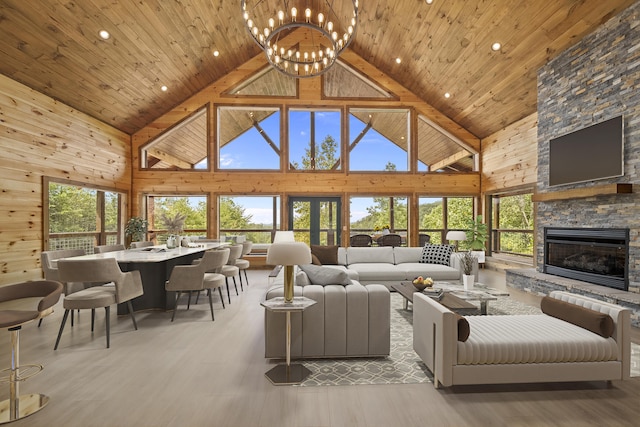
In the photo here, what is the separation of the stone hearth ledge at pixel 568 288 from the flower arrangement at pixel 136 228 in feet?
26.7

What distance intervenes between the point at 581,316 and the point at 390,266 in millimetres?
3305

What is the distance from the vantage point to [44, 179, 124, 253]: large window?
5836mm

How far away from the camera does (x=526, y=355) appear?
7.79 feet

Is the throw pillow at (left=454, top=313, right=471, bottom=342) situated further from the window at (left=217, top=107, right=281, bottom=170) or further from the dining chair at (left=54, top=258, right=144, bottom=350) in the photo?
the window at (left=217, top=107, right=281, bottom=170)

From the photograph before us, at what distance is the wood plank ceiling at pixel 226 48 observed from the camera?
4715 mm

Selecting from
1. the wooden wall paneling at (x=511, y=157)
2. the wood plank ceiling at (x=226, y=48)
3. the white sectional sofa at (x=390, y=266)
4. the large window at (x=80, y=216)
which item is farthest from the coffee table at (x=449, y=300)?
the large window at (x=80, y=216)

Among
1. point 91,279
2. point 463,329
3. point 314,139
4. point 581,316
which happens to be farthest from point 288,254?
point 314,139

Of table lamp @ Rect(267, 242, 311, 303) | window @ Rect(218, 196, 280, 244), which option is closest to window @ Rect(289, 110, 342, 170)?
window @ Rect(218, 196, 280, 244)

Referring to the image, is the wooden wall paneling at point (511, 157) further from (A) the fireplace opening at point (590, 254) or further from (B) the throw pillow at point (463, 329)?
(B) the throw pillow at point (463, 329)

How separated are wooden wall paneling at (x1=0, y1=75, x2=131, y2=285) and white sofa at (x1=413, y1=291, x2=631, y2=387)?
608 cm

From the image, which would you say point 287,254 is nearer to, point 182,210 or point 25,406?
point 25,406

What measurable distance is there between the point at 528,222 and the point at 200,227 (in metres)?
8.14

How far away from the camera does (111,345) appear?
131 inches

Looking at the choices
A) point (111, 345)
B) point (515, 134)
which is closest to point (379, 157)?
point (515, 134)
